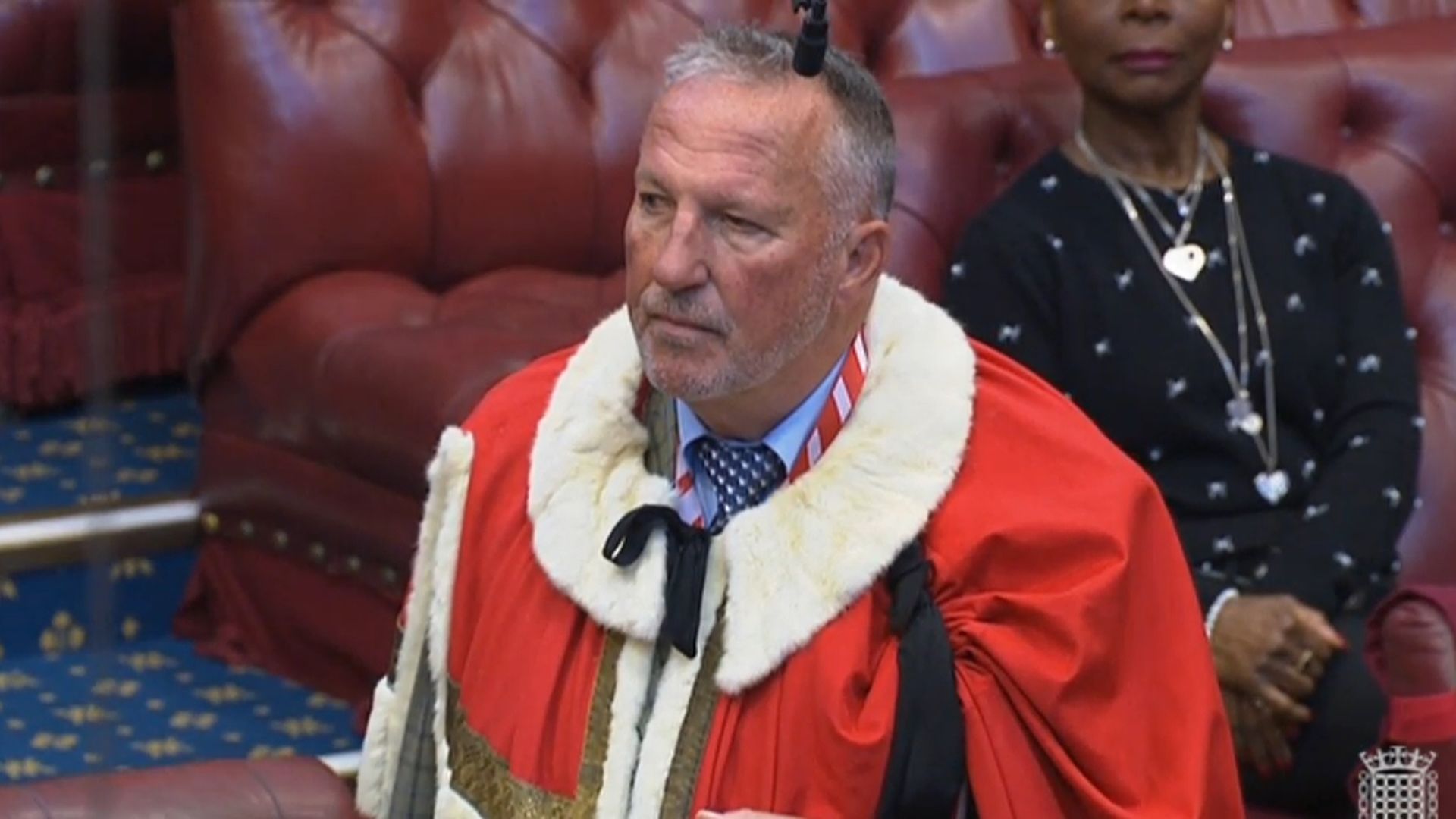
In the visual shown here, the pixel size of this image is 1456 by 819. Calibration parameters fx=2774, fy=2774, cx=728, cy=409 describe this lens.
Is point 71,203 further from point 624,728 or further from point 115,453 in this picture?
point 624,728

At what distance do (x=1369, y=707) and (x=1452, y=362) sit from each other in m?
0.52

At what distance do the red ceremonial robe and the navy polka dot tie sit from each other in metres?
0.03

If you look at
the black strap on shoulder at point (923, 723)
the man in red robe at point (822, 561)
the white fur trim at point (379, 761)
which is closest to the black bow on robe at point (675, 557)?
the man in red robe at point (822, 561)

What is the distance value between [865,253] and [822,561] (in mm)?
197

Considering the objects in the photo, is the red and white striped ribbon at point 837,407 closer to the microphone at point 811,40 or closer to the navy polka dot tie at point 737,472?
the navy polka dot tie at point 737,472

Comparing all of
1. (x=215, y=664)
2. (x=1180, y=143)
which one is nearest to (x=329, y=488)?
(x=215, y=664)

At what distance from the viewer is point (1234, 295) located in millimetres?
2650

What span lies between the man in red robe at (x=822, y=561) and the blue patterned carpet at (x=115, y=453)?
1211 millimetres

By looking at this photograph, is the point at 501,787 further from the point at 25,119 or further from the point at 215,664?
the point at 25,119

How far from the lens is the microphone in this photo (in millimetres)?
1640

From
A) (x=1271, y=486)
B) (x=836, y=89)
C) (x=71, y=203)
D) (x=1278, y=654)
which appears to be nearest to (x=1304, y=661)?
(x=1278, y=654)

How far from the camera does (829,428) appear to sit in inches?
69.1

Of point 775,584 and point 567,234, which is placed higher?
point 775,584

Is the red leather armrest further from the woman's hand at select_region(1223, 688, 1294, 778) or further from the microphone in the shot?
the woman's hand at select_region(1223, 688, 1294, 778)
